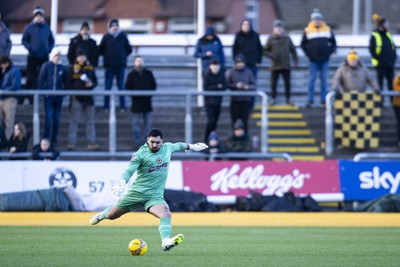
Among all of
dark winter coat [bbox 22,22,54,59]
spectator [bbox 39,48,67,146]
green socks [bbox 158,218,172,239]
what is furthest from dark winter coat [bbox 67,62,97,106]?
green socks [bbox 158,218,172,239]

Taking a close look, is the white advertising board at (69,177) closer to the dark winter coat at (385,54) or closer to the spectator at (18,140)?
the spectator at (18,140)

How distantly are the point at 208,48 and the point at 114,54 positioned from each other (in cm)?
217

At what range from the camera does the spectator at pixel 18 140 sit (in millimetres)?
25219

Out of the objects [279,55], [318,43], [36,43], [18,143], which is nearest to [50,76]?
[36,43]

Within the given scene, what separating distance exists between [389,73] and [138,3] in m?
34.3

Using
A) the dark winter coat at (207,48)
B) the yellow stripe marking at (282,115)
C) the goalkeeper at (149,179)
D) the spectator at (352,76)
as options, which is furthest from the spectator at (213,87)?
the goalkeeper at (149,179)

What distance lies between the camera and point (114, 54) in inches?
1070

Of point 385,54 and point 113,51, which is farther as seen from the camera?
point 385,54

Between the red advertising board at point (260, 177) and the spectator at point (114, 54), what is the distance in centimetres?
317

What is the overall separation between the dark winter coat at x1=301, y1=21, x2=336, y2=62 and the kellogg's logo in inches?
138

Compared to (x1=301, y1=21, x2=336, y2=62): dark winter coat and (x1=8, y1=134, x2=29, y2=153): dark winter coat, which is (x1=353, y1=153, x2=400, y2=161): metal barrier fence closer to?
(x1=301, y1=21, x2=336, y2=62): dark winter coat

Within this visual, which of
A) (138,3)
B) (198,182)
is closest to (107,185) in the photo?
(198,182)

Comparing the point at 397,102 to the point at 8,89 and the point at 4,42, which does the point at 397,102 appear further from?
the point at 4,42

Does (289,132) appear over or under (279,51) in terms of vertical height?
under
